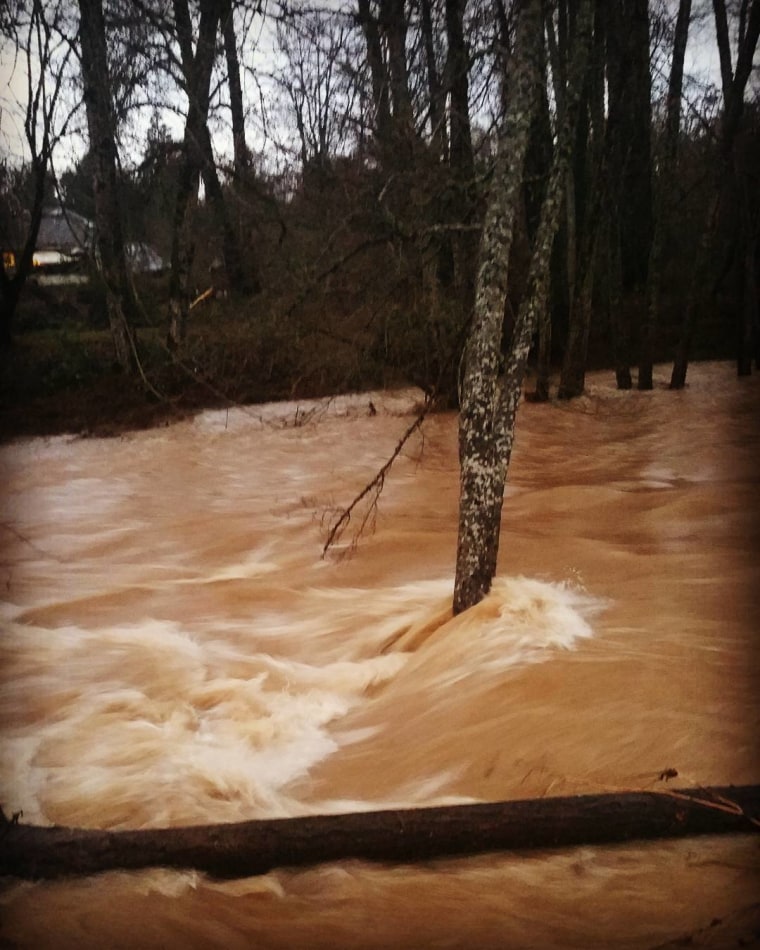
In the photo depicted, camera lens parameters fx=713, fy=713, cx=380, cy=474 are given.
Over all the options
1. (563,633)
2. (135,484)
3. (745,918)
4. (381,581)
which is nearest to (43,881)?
(745,918)

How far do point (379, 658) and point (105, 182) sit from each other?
281 centimetres

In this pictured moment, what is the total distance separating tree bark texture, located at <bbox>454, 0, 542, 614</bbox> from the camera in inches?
108

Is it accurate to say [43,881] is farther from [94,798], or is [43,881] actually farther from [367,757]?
[367,757]

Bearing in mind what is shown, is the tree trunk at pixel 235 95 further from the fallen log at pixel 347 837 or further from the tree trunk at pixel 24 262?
the fallen log at pixel 347 837

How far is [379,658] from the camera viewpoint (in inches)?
126

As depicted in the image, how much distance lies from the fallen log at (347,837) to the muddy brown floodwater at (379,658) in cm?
4

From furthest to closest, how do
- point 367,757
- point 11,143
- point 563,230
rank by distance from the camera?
point 563,230 < point 11,143 < point 367,757

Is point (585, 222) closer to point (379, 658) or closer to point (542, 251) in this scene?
point (542, 251)

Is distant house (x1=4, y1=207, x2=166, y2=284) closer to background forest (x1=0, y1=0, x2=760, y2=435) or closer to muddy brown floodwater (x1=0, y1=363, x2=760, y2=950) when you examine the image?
background forest (x1=0, y1=0, x2=760, y2=435)

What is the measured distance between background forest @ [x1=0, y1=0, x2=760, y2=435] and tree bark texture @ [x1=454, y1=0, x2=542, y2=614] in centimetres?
8

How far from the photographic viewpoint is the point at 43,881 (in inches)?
72.8

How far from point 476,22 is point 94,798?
3.78 meters

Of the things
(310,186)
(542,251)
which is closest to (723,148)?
(542,251)

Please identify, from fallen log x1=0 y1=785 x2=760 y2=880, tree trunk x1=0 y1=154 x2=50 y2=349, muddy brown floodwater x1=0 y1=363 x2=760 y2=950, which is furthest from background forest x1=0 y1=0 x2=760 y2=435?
fallen log x1=0 y1=785 x2=760 y2=880
